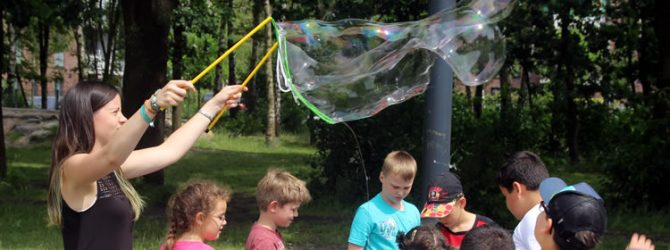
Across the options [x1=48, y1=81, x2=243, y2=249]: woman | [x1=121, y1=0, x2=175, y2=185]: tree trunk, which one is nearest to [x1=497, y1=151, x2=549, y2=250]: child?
[x1=48, y1=81, x2=243, y2=249]: woman

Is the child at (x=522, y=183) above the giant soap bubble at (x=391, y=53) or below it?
below

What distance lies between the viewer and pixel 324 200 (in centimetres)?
1271

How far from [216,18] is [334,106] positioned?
17.4 m

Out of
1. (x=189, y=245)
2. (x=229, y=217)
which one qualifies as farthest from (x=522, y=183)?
(x=229, y=217)

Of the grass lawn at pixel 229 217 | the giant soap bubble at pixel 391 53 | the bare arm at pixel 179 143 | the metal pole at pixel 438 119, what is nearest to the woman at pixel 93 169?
the bare arm at pixel 179 143

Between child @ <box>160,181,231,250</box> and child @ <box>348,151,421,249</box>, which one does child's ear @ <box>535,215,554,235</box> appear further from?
child @ <box>348,151,421,249</box>

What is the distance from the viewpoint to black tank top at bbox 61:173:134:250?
331 centimetres

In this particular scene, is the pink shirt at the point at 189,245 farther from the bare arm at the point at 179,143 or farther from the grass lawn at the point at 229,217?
the grass lawn at the point at 229,217

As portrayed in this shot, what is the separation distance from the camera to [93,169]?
10.5 ft

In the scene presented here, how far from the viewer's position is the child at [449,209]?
4.88m

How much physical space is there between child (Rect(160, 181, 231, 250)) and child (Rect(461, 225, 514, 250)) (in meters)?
1.26

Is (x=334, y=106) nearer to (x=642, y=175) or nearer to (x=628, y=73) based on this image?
(x=642, y=175)

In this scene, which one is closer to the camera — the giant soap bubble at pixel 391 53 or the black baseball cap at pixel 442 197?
the black baseball cap at pixel 442 197

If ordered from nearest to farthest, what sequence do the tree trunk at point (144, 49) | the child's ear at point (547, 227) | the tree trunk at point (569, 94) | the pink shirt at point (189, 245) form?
the child's ear at point (547, 227) → the pink shirt at point (189, 245) → the tree trunk at point (144, 49) → the tree trunk at point (569, 94)
